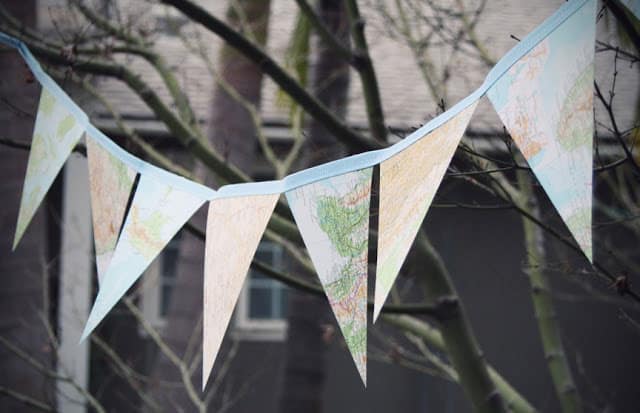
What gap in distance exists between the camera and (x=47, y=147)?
12.9 ft

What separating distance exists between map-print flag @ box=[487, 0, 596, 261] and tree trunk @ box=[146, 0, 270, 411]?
12.7ft

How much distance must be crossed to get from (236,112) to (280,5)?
3.07m

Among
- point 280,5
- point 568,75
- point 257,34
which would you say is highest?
point 280,5

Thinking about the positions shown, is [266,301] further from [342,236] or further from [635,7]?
[635,7]

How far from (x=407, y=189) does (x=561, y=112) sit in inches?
18.7

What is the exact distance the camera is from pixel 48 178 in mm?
3857

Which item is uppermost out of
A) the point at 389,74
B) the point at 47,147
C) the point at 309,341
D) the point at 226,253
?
the point at 389,74

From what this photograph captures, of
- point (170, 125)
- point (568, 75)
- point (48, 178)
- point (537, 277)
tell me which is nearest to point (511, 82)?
point (568, 75)

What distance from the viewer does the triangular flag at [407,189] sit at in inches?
106

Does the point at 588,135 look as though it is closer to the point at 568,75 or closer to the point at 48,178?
the point at 568,75

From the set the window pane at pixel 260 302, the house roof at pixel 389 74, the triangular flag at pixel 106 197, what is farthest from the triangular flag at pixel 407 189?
the window pane at pixel 260 302

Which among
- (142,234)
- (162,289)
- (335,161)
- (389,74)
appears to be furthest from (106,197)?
(389,74)

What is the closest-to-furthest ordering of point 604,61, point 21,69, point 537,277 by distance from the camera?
point 537,277, point 21,69, point 604,61

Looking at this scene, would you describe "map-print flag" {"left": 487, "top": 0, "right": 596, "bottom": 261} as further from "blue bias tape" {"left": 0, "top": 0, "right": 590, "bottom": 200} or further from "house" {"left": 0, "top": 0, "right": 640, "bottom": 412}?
"house" {"left": 0, "top": 0, "right": 640, "bottom": 412}
